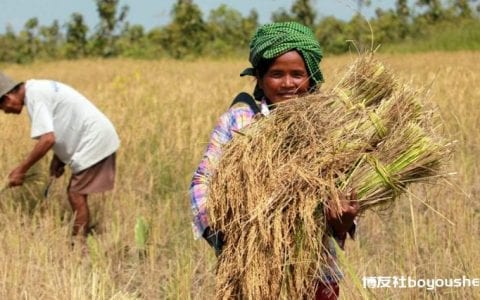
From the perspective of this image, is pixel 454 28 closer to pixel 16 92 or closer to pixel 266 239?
pixel 16 92

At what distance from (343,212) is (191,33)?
21.3 meters

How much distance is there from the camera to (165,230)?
147 inches

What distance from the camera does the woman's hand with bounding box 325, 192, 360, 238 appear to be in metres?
1.47

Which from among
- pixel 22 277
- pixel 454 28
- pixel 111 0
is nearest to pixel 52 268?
pixel 22 277

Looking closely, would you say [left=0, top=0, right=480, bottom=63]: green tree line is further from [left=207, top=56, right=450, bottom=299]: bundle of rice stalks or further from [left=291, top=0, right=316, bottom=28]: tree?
[left=207, top=56, right=450, bottom=299]: bundle of rice stalks

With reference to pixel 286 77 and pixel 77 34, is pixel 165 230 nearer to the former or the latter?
pixel 286 77

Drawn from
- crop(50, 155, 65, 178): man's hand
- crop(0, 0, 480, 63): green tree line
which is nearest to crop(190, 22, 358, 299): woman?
crop(50, 155, 65, 178): man's hand

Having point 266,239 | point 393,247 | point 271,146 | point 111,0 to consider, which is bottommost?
point 393,247

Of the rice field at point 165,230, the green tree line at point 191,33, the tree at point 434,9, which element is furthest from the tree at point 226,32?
the rice field at point 165,230

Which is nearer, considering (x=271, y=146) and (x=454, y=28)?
(x=271, y=146)

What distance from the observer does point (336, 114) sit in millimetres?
1587

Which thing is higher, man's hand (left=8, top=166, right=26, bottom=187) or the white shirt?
the white shirt

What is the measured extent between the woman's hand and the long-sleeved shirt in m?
0.05

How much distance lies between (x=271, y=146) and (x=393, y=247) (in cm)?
194
